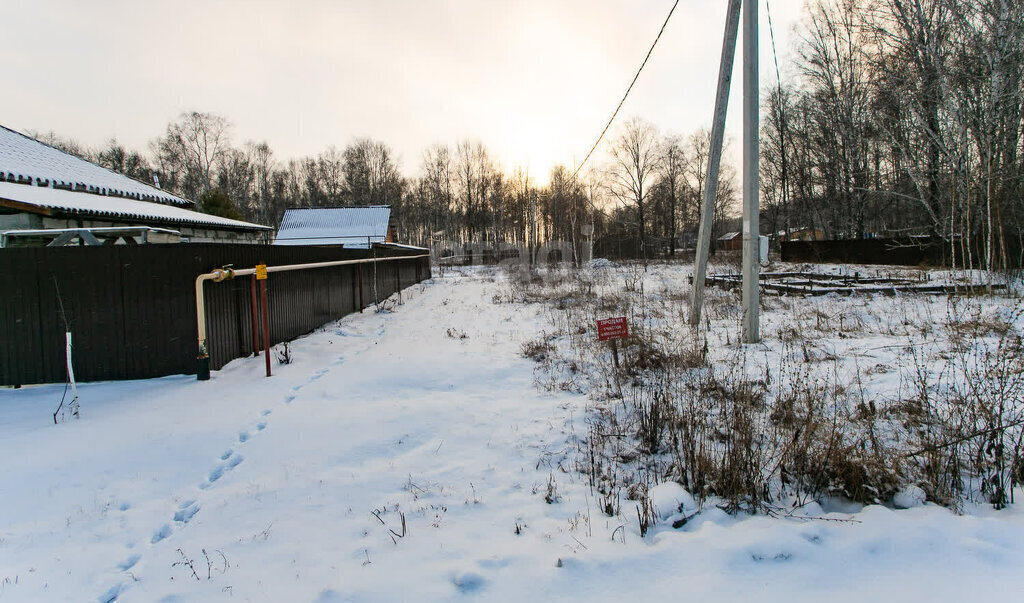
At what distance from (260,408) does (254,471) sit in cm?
137

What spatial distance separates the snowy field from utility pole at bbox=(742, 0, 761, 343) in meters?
3.24

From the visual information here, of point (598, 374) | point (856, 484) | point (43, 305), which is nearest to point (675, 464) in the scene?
point (856, 484)

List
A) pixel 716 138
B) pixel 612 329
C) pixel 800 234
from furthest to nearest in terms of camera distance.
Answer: pixel 800 234 < pixel 716 138 < pixel 612 329

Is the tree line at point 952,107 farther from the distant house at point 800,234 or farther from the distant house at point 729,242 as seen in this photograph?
the distant house at point 729,242

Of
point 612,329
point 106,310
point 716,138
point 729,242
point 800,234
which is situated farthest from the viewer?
point 729,242

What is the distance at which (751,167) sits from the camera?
614 cm

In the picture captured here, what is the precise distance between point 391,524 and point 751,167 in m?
6.14

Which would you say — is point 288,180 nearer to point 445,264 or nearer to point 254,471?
point 445,264

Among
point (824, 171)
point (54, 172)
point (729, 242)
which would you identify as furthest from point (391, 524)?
point (729, 242)

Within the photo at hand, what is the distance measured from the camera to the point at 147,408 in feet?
14.3

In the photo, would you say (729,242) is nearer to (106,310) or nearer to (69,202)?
(69,202)

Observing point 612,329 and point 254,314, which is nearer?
point 612,329

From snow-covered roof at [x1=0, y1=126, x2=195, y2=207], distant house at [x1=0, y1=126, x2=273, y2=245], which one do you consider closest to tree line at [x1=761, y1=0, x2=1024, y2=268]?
distant house at [x1=0, y1=126, x2=273, y2=245]

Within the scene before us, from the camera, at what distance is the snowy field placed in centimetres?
203
